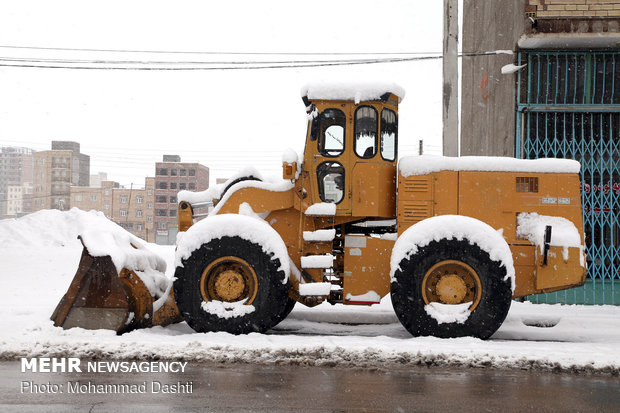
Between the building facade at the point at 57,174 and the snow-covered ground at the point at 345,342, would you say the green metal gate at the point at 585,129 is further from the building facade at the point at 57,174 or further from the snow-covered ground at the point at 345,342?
the building facade at the point at 57,174

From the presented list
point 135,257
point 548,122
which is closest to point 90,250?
point 135,257

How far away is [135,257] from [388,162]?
11.1ft

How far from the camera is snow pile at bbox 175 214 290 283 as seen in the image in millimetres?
7000

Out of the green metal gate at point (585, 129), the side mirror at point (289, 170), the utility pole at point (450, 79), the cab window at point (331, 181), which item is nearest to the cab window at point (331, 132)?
the cab window at point (331, 181)

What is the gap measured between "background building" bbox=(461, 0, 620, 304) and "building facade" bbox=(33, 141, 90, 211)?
111520mm

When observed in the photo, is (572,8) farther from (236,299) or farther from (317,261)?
(236,299)

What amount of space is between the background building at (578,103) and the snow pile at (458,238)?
482cm

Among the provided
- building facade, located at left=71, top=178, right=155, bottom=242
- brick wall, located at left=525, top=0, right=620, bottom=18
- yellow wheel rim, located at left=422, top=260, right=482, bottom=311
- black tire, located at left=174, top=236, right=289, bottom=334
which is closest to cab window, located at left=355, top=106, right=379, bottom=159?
yellow wheel rim, located at left=422, top=260, right=482, bottom=311

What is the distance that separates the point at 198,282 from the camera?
702cm

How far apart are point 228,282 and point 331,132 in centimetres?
225

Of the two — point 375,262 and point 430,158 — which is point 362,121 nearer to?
point 430,158

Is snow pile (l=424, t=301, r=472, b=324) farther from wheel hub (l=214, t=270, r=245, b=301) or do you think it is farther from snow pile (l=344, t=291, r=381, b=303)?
wheel hub (l=214, t=270, r=245, b=301)

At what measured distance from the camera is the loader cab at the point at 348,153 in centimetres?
745

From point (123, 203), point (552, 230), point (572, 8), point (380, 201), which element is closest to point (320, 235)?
point (380, 201)
